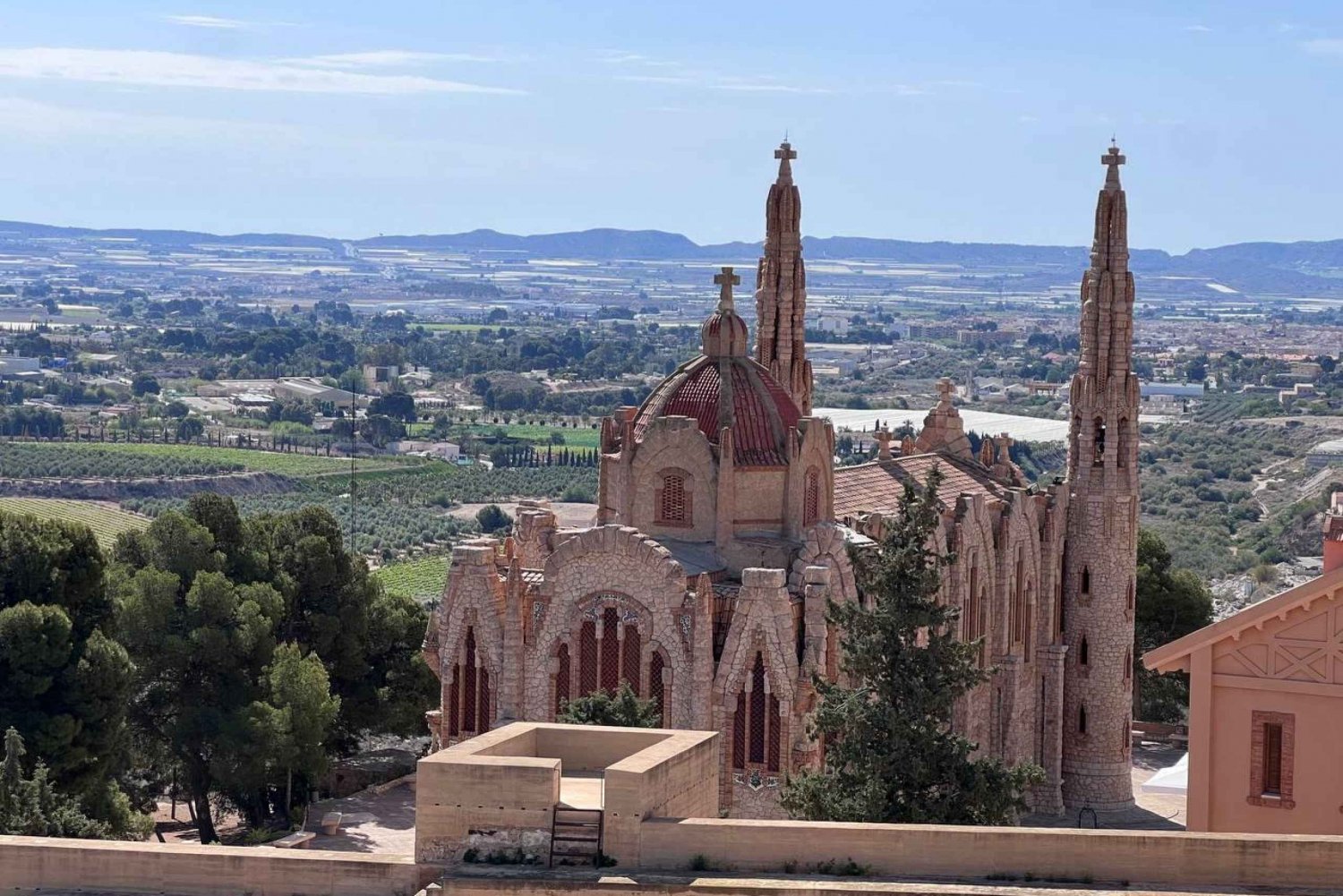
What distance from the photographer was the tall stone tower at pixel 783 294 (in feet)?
168

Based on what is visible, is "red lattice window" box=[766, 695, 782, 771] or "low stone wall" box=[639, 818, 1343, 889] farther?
"red lattice window" box=[766, 695, 782, 771]

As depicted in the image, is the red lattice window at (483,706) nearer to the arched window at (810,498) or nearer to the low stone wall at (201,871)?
the arched window at (810,498)

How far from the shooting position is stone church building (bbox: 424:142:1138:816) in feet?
133

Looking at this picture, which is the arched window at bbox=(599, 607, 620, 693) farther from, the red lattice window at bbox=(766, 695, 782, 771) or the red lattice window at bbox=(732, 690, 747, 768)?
the red lattice window at bbox=(766, 695, 782, 771)

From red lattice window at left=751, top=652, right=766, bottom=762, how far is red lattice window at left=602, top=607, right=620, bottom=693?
225 cm

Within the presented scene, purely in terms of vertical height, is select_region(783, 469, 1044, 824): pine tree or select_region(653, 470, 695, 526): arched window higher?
select_region(653, 470, 695, 526): arched window

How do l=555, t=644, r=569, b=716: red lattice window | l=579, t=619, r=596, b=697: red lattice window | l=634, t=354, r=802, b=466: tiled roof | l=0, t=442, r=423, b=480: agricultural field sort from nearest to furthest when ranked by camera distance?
l=579, t=619, r=596, b=697: red lattice window
l=555, t=644, r=569, b=716: red lattice window
l=634, t=354, r=802, b=466: tiled roof
l=0, t=442, r=423, b=480: agricultural field

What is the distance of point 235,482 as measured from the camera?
6442 inches

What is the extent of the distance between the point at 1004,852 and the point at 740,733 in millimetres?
17808

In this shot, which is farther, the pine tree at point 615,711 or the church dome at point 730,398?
the church dome at point 730,398

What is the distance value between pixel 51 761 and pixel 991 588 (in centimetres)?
1748

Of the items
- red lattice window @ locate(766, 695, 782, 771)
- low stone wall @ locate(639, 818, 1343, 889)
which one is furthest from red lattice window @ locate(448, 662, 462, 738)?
A: low stone wall @ locate(639, 818, 1343, 889)

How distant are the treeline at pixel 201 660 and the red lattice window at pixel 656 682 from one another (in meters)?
8.81

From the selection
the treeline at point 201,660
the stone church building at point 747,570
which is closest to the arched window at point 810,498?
the stone church building at point 747,570
